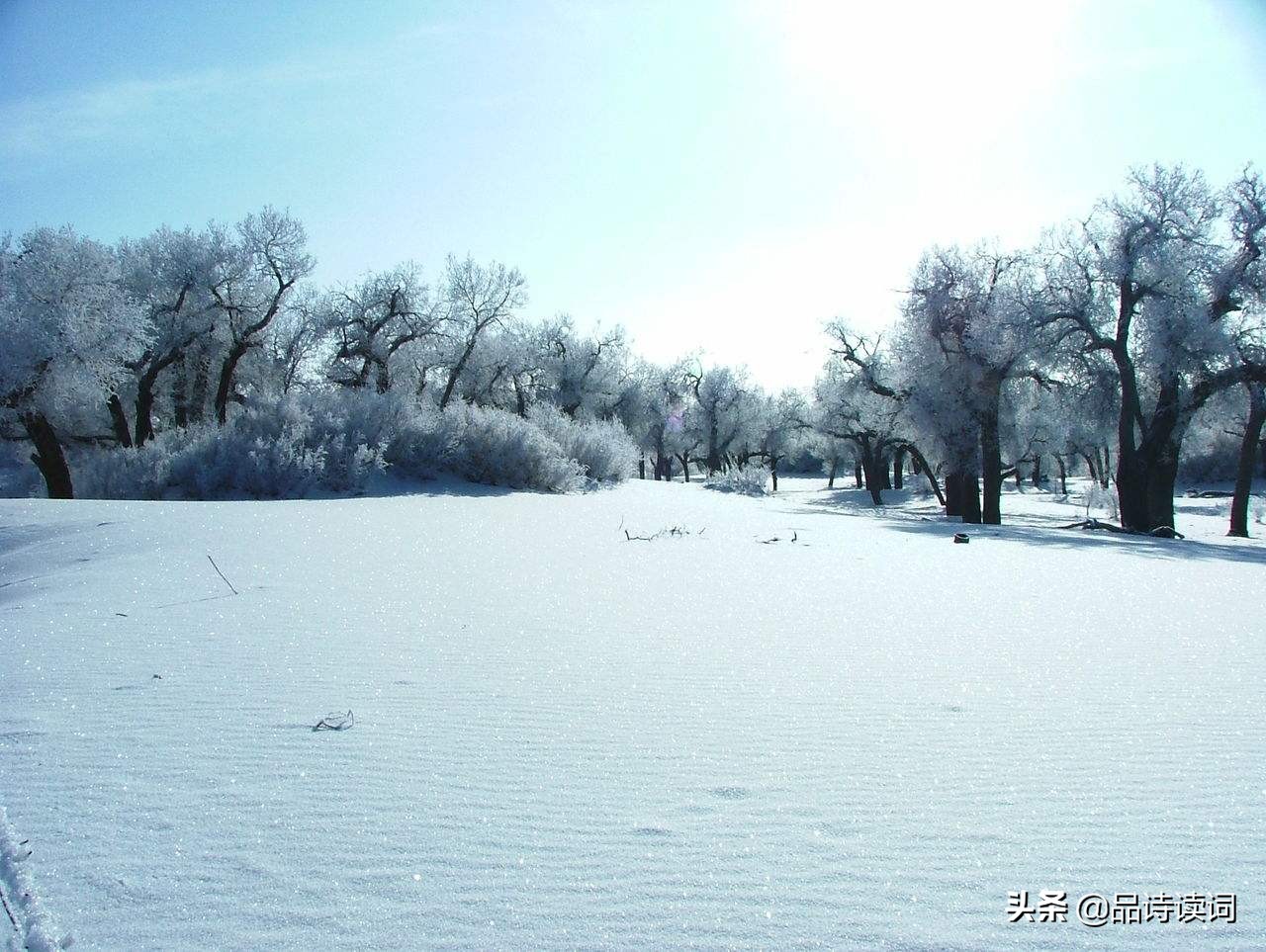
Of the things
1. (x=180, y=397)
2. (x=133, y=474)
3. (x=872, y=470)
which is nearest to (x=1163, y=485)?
(x=872, y=470)

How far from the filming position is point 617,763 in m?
2.61

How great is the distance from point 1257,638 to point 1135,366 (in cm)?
1360

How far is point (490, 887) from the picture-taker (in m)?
1.89

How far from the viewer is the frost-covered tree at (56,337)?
1473 cm

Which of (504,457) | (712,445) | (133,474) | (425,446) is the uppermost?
(712,445)

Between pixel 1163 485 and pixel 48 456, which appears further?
pixel 1163 485

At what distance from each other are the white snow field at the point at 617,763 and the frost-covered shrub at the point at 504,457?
9567mm

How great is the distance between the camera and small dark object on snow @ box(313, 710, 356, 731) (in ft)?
9.46

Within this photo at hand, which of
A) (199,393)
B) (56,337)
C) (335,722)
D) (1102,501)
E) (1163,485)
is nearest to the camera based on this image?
(335,722)

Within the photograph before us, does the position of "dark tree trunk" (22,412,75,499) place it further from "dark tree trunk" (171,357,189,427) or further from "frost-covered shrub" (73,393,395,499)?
"dark tree trunk" (171,357,189,427)

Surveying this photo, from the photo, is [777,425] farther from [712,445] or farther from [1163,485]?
[1163,485]

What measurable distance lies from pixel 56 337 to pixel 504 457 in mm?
9576

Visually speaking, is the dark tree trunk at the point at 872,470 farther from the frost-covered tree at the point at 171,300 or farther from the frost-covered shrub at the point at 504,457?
the frost-covered tree at the point at 171,300

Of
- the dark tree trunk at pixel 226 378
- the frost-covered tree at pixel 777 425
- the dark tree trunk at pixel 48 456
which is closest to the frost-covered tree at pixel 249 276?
the dark tree trunk at pixel 226 378
